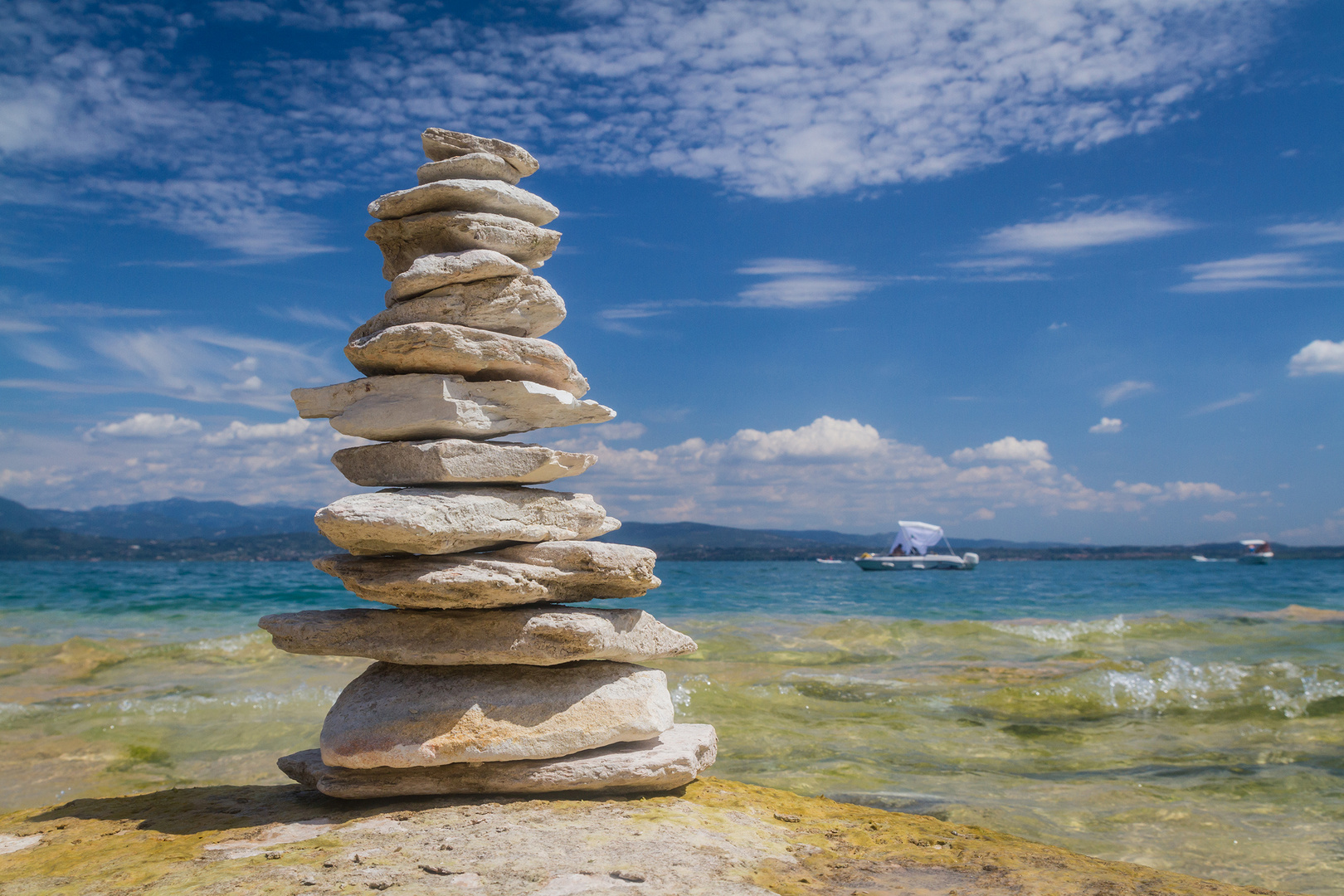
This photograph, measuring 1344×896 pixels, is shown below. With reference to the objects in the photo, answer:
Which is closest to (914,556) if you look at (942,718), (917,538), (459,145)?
(917,538)

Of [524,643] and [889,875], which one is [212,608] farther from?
[889,875]

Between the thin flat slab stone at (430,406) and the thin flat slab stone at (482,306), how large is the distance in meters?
0.51

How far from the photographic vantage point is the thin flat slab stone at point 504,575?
526 centimetres

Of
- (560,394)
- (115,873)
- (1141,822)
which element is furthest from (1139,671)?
(115,873)

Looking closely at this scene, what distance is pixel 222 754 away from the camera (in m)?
8.79

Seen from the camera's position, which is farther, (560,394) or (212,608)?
(212,608)

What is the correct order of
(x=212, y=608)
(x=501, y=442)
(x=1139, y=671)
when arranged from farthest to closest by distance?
(x=212, y=608) → (x=1139, y=671) → (x=501, y=442)

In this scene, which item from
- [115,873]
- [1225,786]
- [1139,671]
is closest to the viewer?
[115,873]

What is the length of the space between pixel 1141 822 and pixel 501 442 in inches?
231

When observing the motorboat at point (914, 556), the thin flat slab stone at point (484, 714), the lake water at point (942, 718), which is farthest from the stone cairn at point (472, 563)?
the motorboat at point (914, 556)

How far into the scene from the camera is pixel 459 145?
660 centimetres

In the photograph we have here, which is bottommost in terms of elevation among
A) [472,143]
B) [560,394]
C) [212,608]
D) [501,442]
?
[212,608]

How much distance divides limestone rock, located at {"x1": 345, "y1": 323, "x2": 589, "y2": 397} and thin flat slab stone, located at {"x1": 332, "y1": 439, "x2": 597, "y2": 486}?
0.56 m

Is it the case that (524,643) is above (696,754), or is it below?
above
